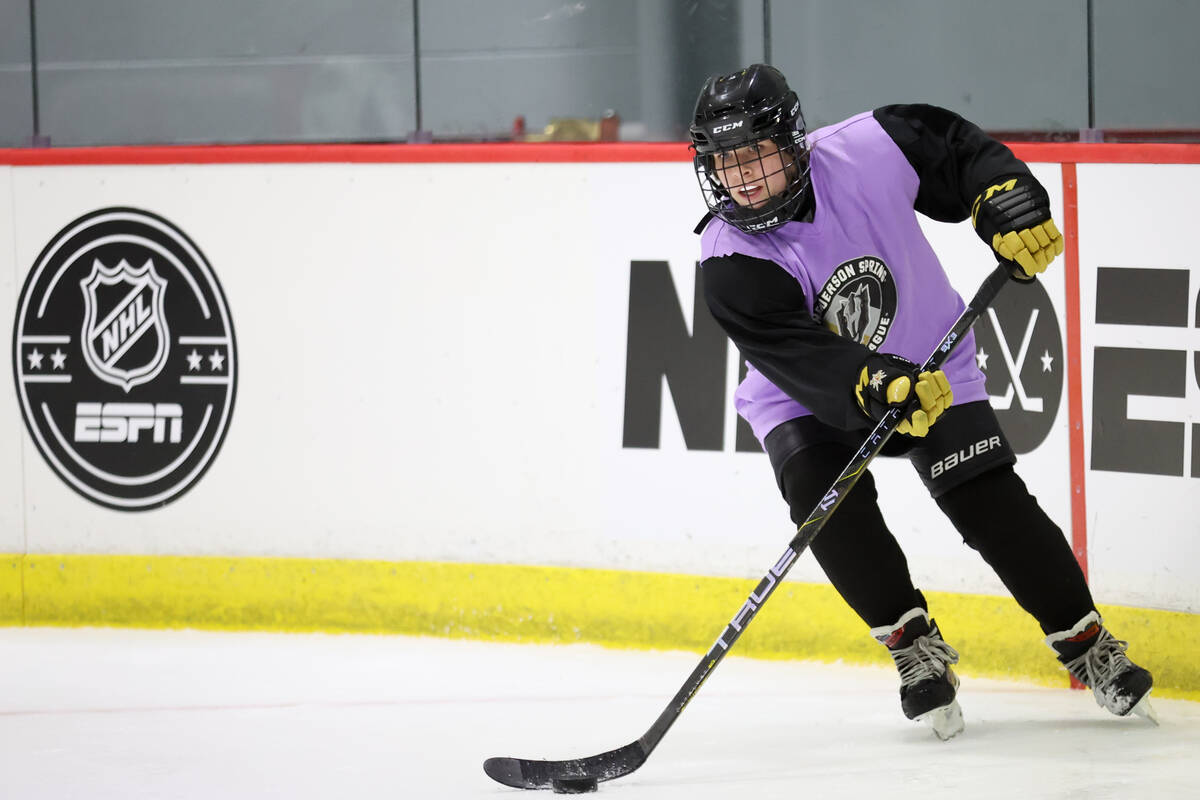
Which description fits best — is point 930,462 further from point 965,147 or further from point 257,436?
point 257,436

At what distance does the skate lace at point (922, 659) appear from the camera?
226 cm

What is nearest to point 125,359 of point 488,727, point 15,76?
point 15,76

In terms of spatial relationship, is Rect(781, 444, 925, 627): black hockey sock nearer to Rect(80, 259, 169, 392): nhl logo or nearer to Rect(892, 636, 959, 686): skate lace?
Rect(892, 636, 959, 686): skate lace

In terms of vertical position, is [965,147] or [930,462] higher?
[965,147]

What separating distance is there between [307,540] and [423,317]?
0.59 meters

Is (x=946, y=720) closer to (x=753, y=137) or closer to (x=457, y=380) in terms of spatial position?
(x=753, y=137)

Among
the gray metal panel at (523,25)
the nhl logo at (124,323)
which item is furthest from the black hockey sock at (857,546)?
the nhl logo at (124,323)

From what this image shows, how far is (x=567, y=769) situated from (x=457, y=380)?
1.27 metres

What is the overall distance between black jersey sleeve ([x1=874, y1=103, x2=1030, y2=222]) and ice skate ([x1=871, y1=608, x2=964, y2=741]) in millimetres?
643

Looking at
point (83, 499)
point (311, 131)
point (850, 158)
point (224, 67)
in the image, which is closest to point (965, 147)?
point (850, 158)

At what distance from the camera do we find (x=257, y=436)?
133 inches

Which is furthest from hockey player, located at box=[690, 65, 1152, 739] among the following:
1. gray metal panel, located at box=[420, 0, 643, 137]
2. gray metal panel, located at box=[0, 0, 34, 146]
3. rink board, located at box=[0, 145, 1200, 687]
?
gray metal panel, located at box=[0, 0, 34, 146]

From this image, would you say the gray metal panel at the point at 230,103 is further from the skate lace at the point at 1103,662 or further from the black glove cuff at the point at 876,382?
the skate lace at the point at 1103,662

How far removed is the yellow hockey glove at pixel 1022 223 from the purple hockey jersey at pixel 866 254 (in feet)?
0.56
